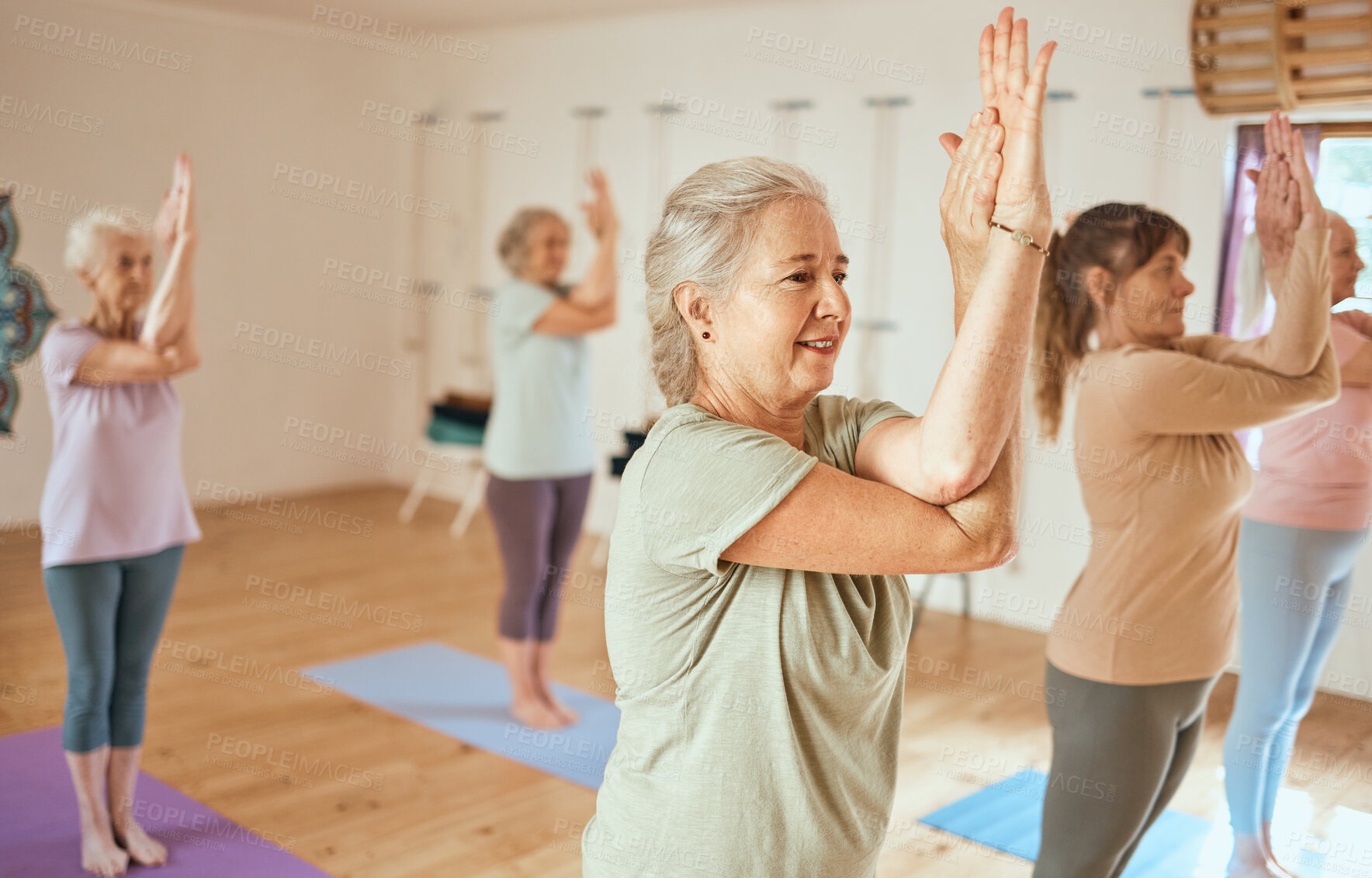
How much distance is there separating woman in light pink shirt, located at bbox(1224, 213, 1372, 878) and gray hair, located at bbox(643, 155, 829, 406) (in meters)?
1.47

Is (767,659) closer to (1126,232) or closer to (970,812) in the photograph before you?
(1126,232)

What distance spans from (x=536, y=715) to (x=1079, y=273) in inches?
91.7

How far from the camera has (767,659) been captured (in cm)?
118

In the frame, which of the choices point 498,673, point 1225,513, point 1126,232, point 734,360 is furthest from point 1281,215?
point 498,673

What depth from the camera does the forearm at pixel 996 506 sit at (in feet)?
3.71

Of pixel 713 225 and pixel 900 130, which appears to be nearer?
pixel 713 225

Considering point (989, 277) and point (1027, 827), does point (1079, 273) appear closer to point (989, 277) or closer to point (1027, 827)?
point (989, 277)

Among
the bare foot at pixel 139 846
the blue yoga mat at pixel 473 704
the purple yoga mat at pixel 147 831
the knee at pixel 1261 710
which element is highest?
the knee at pixel 1261 710

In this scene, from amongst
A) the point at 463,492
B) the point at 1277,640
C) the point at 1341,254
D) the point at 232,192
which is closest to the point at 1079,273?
the point at 1341,254

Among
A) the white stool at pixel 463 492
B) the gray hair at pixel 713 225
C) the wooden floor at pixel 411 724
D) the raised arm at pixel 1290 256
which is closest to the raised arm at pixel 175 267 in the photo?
the wooden floor at pixel 411 724

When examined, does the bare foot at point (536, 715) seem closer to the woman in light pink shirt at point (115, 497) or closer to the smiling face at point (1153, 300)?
the woman in light pink shirt at point (115, 497)

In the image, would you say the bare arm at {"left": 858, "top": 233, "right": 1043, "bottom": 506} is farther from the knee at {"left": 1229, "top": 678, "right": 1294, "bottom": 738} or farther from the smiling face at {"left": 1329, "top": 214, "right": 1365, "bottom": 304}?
the knee at {"left": 1229, "top": 678, "right": 1294, "bottom": 738}

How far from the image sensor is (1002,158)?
3.74 ft

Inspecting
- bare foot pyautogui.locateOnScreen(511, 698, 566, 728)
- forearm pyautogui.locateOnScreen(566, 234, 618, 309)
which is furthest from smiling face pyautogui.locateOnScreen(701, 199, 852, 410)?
bare foot pyautogui.locateOnScreen(511, 698, 566, 728)
